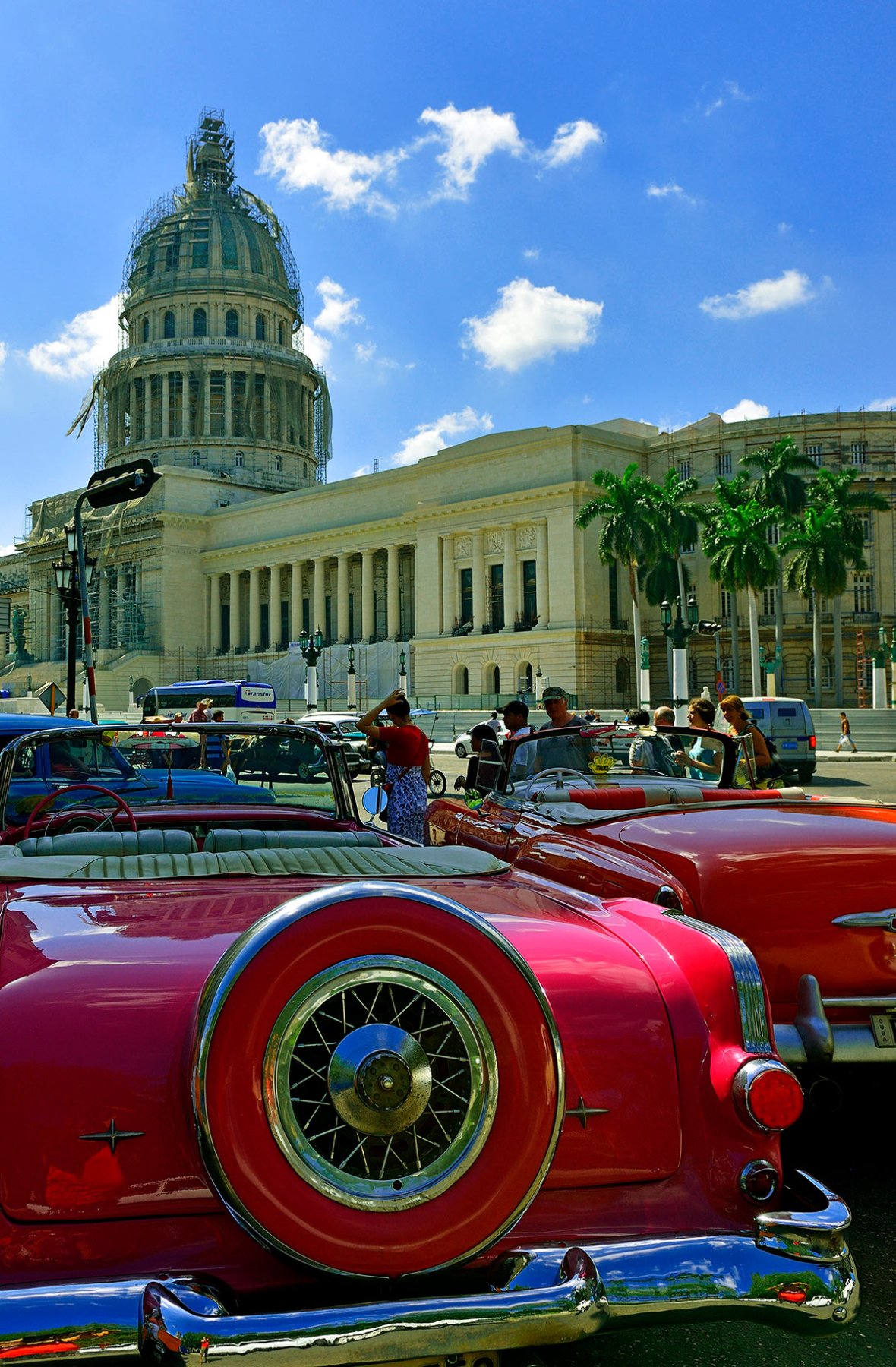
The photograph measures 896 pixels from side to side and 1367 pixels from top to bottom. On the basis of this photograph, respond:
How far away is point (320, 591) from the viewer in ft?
236

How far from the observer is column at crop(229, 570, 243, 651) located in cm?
7838

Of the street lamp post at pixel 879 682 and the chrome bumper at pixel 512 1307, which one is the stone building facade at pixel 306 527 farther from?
the chrome bumper at pixel 512 1307

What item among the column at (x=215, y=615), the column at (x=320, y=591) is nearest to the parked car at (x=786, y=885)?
the column at (x=320, y=591)

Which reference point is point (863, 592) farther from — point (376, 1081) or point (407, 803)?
point (376, 1081)

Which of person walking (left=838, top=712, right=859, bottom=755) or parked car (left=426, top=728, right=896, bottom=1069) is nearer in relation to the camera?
parked car (left=426, top=728, right=896, bottom=1069)

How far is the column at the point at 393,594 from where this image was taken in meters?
67.2

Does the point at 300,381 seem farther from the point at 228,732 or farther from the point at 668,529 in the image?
the point at 228,732

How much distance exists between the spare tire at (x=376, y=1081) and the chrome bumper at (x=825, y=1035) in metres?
1.47

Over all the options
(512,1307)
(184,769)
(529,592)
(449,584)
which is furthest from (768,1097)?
(449,584)

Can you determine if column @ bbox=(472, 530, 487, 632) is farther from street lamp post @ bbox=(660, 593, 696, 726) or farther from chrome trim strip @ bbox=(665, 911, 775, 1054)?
chrome trim strip @ bbox=(665, 911, 775, 1054)

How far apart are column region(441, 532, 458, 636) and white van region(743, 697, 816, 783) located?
4014 centimetres

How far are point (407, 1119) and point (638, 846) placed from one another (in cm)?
246

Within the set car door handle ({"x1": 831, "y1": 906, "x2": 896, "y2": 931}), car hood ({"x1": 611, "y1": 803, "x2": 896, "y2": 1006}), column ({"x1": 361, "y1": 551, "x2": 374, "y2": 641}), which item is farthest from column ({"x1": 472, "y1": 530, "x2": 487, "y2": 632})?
car door handle ({"x1": 831, "y1": 906, "x2": 896, "y2": 931})

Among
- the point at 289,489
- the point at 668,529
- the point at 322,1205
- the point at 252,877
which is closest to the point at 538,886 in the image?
the point at 252,877
